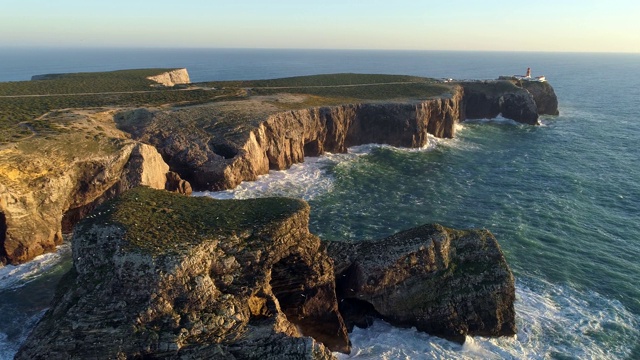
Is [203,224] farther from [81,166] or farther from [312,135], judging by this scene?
[312,135]

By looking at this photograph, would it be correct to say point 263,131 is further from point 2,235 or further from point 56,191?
point 2,235

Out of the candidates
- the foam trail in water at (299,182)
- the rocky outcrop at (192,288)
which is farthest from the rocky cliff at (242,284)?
the foam trail in water at (299,182)

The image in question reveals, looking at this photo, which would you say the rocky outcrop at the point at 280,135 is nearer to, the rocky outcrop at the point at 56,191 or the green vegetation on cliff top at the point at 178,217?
the rocky outcrop at the point at 56,191

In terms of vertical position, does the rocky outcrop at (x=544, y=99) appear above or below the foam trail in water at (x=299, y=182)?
above

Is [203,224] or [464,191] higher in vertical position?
[203,224]

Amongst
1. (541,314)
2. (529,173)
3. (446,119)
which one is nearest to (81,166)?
(541,314)

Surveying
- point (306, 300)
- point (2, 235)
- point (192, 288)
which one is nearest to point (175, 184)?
point (2, 235)

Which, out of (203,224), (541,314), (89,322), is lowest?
(541,314)
